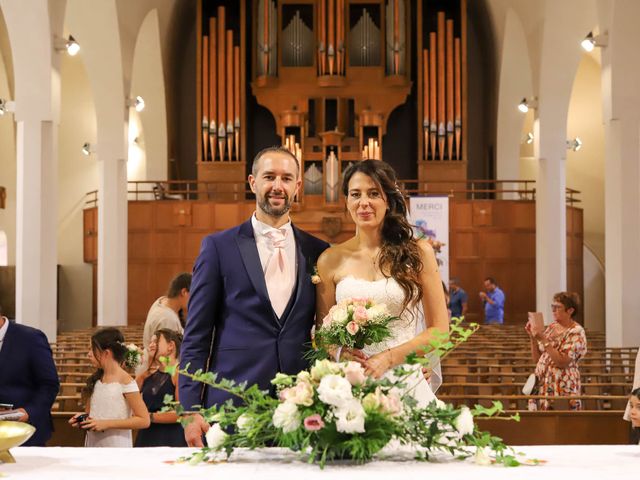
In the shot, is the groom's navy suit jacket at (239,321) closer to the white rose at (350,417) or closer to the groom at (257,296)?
the groom at (257,296)

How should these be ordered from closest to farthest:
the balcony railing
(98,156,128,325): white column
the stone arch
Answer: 1. (98,156,128,325): white column
2. the balcony railing
3. the stone arch

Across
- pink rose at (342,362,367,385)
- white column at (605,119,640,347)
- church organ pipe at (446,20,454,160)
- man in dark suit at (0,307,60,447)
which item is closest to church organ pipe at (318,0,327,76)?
church organ pipe at (446,20,454,160)

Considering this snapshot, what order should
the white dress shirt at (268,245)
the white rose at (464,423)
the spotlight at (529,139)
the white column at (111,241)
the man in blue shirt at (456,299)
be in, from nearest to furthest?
1. the white rose at (464,423)
2. the white dress shirt at (268,245)
3. the man in blue shirt at (456,299)
4. the white column at (111,241)
5. the spotlight at (529,139)

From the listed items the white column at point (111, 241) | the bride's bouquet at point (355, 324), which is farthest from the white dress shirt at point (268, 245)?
the white column at point (111, 241)

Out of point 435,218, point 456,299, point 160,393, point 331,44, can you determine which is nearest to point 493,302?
point 456,299

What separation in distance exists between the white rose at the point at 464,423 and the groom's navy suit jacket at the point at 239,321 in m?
0.94

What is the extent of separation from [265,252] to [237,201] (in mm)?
17062

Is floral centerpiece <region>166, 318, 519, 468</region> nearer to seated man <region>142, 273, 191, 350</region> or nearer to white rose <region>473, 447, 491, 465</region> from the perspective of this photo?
white rose <region>473, 447, 491, 465</region>

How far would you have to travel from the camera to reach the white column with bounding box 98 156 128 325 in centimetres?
1697

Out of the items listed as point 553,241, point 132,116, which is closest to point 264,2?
point 132,116

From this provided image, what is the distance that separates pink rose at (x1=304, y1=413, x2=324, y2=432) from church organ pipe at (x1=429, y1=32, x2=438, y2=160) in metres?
19.1

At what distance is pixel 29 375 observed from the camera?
490 centimetres

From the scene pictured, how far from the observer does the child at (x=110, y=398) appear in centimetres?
520

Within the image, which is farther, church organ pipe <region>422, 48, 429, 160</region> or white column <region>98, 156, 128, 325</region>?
church organ pipe <region>422, 48, 429, 160</region>
